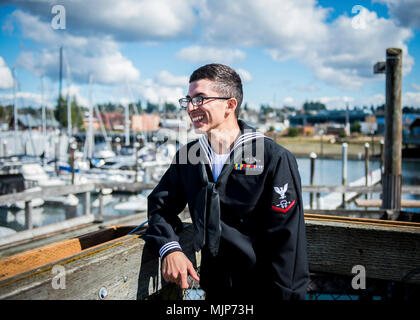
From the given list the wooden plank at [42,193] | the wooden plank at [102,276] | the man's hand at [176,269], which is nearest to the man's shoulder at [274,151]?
the man's hand at [176,269]

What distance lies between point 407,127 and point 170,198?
104m

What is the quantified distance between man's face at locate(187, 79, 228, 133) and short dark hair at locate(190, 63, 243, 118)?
27mm

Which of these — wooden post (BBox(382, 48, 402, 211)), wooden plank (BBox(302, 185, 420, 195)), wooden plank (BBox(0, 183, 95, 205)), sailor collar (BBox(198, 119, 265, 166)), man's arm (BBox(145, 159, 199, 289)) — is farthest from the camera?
wooden plank (BBox(302, 185, 420, 195))

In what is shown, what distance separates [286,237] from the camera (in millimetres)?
1639

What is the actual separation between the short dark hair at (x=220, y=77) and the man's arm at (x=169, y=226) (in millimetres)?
526

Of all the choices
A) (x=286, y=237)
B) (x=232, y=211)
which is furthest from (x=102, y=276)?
(x=286, y=237)

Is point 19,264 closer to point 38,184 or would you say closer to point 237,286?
point 237,286

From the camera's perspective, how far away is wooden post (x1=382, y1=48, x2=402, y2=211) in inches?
212

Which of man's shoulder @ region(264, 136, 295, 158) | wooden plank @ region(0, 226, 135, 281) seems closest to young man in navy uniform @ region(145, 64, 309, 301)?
man's shoulder @ region(264, 136, 295, 158)

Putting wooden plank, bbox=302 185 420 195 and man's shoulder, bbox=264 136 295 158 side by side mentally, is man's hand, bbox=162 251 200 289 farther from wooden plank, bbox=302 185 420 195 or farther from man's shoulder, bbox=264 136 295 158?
wooden plank, bbox=302 185 420 195

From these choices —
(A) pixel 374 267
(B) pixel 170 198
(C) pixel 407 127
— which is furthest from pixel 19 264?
(C) pixel 407 127

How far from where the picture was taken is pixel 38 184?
20.8 m

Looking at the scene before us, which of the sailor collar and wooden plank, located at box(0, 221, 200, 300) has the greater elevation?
the sailor collar
